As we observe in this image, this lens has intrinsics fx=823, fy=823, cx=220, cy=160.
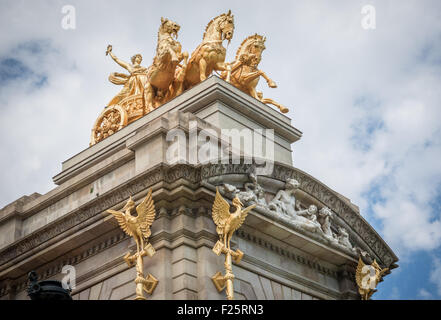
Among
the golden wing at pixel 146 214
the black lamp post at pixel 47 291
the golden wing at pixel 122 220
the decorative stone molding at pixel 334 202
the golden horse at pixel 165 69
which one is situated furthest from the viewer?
the golden horse at pixel 165 69

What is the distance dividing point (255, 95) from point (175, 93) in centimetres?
301

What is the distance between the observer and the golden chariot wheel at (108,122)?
31.4 m

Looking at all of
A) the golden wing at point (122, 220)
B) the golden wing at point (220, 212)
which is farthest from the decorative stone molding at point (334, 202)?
the golden wing at point (122, 220)

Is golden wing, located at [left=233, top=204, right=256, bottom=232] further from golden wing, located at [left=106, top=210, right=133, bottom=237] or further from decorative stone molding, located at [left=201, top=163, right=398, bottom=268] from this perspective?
golden wing, located at [left=106, top=210, right=133, bottom=237]

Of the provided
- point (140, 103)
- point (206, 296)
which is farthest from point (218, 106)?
point (206, 296)

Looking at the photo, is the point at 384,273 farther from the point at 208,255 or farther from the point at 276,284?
the point at 208,255

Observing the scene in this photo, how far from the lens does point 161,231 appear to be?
21.4m

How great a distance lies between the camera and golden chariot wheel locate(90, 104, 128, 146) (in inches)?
1238

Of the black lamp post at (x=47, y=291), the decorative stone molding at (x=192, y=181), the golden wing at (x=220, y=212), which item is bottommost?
the black lamp post at (x=47, y=291)

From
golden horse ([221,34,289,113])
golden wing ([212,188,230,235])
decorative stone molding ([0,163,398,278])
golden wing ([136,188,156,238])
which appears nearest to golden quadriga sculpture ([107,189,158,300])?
golden wing ([136,188,156,238])

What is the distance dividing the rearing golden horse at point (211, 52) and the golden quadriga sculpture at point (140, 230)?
8.95 meters

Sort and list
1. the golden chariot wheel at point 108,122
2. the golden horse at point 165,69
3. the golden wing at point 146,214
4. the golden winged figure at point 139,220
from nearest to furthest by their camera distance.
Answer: the golden winged figure at point 139,220 < the golden wing at point 146,214 < the golden horse at point 165,69 < the golden chariot wheel at point 108,122

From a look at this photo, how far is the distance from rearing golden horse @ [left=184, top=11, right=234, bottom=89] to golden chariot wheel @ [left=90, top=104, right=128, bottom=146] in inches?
112

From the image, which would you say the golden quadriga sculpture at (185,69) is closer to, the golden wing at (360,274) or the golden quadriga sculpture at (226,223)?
the golden wing at (360,274)
